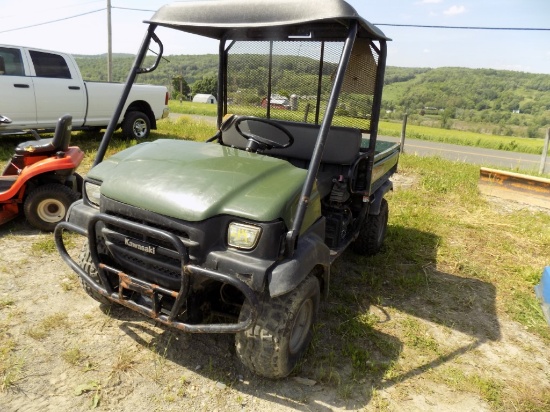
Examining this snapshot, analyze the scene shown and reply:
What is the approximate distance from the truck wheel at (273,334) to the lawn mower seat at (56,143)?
10.1ft

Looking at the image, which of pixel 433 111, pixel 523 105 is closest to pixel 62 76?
pixel 433 111

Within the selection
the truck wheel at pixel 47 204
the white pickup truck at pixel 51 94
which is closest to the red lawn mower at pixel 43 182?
the truck wheel at pixel 47 204

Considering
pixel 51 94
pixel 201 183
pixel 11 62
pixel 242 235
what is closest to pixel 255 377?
pixel 242 235

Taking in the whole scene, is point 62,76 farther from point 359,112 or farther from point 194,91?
point 194,91

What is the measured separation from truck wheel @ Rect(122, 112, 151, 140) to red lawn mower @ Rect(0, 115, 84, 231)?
4.59 meters

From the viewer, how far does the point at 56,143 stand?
4.24 metres

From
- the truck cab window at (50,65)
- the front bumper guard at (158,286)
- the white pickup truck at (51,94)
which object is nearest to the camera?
the front bumper guard at (158,286)

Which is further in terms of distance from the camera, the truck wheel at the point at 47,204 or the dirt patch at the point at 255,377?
the truck wheel at the point at 47,204

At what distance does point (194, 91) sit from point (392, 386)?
77.9 m

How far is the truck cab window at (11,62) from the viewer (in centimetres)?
706

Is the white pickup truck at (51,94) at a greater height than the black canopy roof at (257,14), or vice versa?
the black canopy roof at (257,14)

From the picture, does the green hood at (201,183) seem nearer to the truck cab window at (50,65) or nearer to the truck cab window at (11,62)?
the truck cab window at (11,62)

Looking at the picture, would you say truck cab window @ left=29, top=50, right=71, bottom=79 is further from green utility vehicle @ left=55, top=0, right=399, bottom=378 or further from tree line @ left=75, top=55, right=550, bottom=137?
tree line @ left=75, top=55, right=550, bottom=137

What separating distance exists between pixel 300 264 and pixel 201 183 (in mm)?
680
